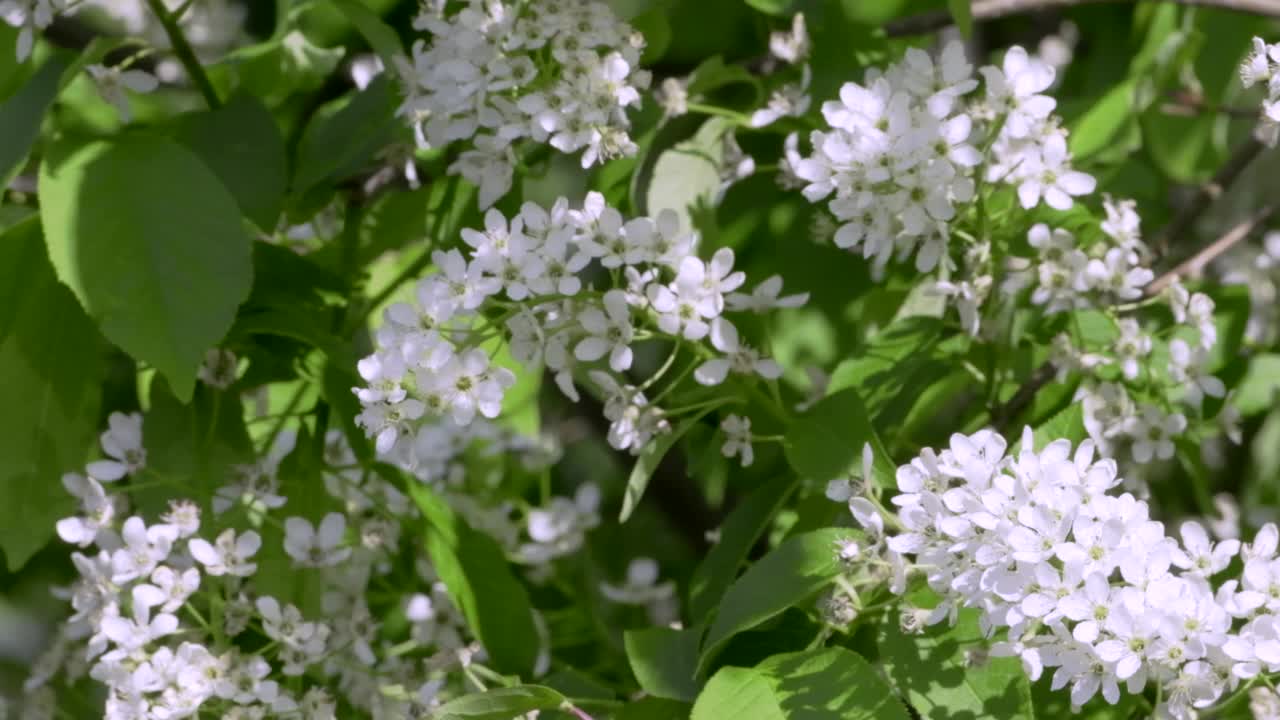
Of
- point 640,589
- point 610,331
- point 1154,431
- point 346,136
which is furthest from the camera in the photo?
point 640,589

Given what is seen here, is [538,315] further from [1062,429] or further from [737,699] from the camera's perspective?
[1062,429]

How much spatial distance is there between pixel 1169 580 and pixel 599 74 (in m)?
0.76

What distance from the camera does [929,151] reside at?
1.62m

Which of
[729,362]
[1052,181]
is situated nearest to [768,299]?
[729,362]

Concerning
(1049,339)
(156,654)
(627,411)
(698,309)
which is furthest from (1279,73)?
→ (156,654)

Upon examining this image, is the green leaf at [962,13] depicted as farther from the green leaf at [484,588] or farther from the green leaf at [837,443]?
the green leaf at [484,588]

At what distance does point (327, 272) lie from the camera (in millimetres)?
2012

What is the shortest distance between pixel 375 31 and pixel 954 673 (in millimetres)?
975

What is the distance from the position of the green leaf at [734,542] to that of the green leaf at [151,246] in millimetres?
577

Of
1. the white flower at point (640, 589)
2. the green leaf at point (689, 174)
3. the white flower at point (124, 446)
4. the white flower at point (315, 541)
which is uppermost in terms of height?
the green leaf at point (689, 174)

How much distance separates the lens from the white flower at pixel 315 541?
1862mm

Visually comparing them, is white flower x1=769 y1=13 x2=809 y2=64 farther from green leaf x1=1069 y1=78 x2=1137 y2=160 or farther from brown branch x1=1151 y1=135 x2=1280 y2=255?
brown branch x1=1151 y1=135 x2=1280 y2=255

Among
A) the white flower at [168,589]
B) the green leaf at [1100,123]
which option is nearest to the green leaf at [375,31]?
the white flower at [168,589]

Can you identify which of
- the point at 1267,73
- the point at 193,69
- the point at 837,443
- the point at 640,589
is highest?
the point at 1267,73
